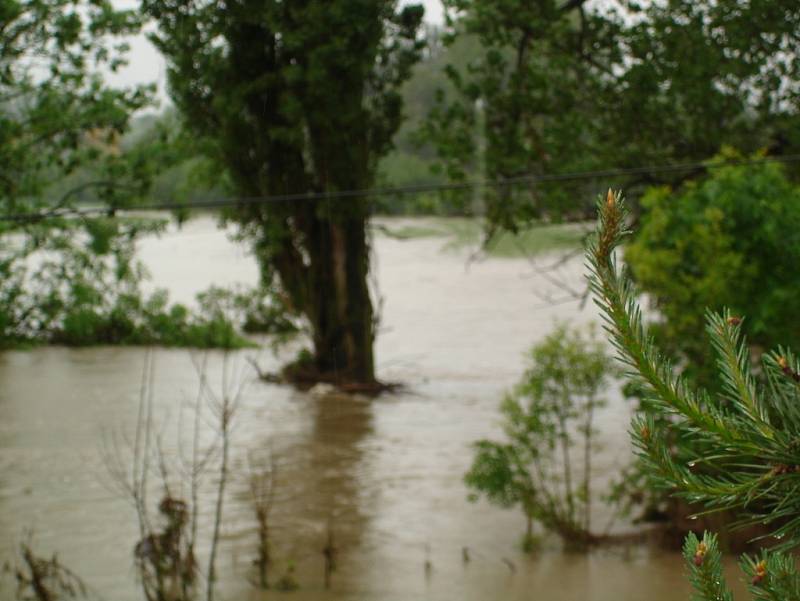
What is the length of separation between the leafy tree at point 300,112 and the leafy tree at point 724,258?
5.71 metres

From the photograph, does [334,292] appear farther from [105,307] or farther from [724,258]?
[724,258]

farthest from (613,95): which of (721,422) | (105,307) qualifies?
(105,307)

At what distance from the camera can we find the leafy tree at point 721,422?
4.26 feet

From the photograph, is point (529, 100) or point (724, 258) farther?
point (529, 100)

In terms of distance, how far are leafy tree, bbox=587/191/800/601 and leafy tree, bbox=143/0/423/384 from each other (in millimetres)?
10692

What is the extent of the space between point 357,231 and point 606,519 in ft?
22.4

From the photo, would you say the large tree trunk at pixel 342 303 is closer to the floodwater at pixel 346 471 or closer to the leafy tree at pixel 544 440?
the floodwater at pixel 346 471

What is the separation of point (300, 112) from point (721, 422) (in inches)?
473

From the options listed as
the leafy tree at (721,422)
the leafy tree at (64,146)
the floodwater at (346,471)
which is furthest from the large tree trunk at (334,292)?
the leafy tree at (721,422)

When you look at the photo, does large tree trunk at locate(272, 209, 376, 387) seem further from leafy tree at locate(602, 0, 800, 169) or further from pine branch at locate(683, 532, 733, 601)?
pine branch at locate(683, 532, 733, 601)

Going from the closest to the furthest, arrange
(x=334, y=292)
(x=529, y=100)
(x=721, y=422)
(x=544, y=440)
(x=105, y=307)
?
(x=721, y=422), (x=544, y=440), (x=529, y=100), (x=334, y=292), (x=105, y=307)

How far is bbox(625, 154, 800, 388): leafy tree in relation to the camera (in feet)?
23.9

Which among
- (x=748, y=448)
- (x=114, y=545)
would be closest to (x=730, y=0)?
(x=114, y=545)

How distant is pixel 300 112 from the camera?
13.1 meters
